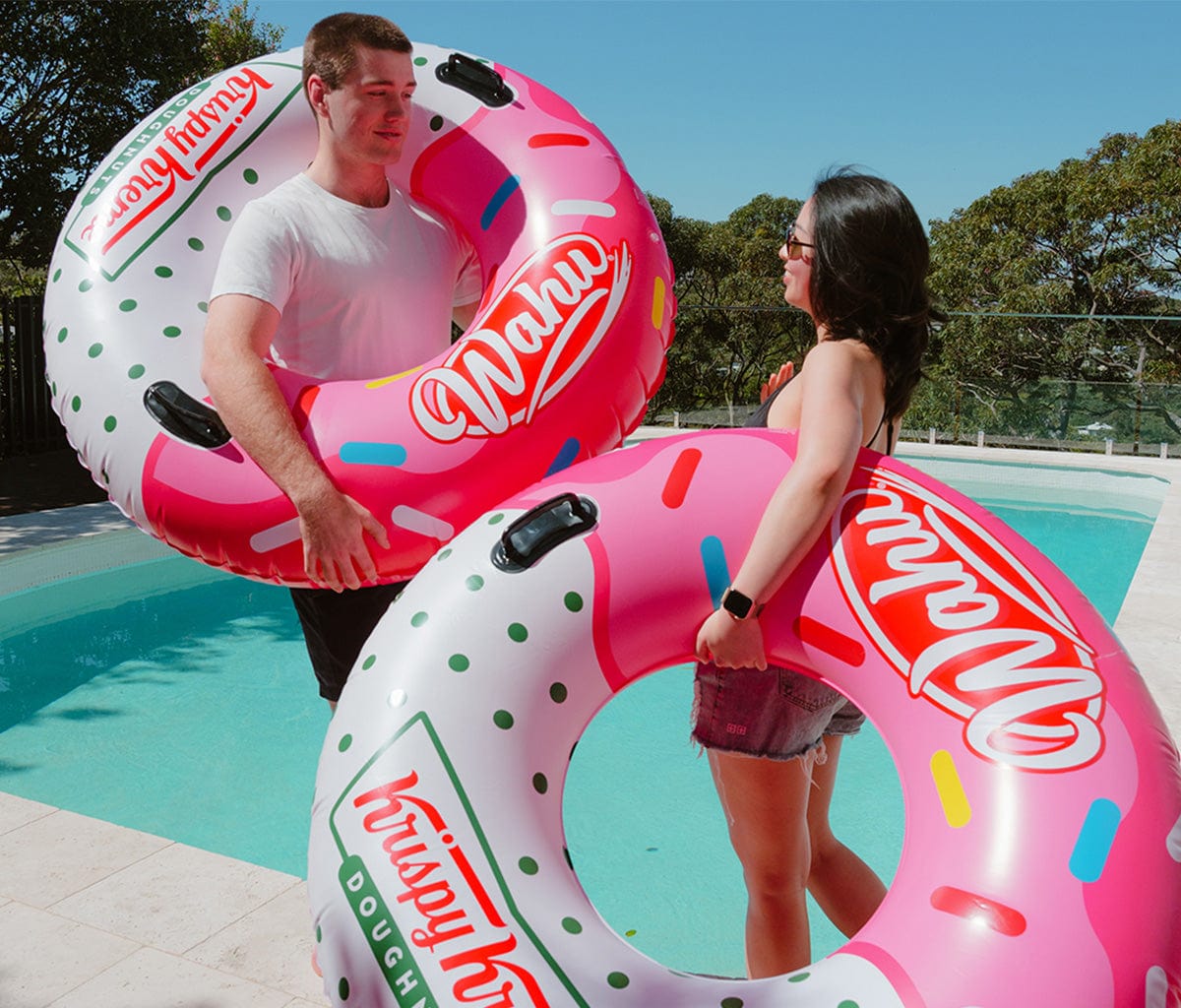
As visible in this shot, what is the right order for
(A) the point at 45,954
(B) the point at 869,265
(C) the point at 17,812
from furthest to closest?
(C) the point at 17,812 → (A) the point at 45,954 → (B) the point at 869,265

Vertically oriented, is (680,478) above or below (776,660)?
above

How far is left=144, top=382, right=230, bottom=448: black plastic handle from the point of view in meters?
1.76

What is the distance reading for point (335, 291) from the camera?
1835mm

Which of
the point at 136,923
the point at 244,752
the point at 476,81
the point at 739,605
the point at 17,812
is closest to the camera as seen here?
the point at 739,605

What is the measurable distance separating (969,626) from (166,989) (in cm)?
179

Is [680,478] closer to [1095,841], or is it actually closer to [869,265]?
[869,265]

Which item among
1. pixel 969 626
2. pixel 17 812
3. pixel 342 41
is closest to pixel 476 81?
pixel 342 41

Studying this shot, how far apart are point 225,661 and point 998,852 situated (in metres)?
4.81

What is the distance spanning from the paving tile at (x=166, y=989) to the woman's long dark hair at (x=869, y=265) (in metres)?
1.70

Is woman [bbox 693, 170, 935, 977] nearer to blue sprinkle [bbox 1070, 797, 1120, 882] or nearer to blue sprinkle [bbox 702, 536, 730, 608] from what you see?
blue sprinkle [bbox 702, 536, 730, 608]

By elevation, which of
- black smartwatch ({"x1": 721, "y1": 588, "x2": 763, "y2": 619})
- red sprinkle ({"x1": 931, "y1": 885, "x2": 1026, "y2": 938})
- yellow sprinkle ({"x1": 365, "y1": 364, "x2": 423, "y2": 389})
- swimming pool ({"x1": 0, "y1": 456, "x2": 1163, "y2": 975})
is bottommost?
swimming pool ({"x1": 0, "y1": 456, "x2": 1163, "y2": 975})

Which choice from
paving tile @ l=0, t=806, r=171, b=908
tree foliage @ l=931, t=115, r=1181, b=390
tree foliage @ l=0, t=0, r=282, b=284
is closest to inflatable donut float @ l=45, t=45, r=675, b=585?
paving tile @ l=0, t=806, r=171, b=908

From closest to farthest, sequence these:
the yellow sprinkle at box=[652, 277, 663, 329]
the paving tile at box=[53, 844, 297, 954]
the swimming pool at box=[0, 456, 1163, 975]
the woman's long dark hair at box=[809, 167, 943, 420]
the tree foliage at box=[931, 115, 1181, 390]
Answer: the woman's long dark hair at box=[809, 167, 943, 420], the yellow sprinkle at box=[652, 277, 663, 329], the paving tile at box=[53, 844, 297, 954], the swimming pool at box=[0, 456, 1163, 975], the tree foliage at box=[931, 115, 1181, 390]

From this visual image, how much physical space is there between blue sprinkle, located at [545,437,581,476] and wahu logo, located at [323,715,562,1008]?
0.55 m
